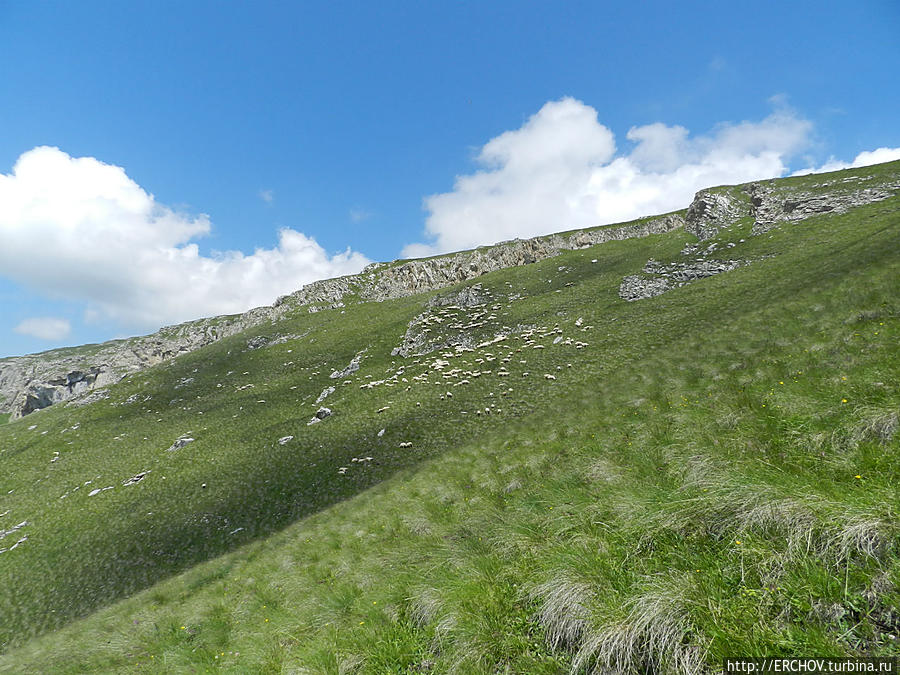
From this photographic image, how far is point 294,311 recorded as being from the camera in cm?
9975

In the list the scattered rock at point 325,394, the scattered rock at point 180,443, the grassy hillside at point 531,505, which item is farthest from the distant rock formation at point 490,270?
the scattered rock at point 325,394

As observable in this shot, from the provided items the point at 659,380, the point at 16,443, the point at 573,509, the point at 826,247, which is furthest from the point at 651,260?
the point at 16,443

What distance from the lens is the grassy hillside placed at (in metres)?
4.18

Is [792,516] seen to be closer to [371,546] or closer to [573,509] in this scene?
[573,509]

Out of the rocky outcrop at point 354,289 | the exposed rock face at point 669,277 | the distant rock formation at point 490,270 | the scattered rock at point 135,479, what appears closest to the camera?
the scattered rock at point 135,479

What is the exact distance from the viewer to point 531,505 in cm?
942

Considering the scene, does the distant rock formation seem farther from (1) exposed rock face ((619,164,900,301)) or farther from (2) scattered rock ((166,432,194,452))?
(2) scattered rock ((166,432,194,452))

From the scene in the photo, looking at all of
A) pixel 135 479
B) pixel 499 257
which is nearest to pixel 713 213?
pixel 499 257

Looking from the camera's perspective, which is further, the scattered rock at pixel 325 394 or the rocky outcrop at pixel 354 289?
the rocky outcrop at pixel 354 289

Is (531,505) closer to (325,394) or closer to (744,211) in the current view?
(325,394)

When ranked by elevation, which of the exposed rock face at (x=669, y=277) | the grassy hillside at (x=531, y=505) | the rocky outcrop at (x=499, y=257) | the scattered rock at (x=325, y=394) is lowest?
the grassy hillside at (x=531, y=505)

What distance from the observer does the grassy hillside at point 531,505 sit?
13.7ft

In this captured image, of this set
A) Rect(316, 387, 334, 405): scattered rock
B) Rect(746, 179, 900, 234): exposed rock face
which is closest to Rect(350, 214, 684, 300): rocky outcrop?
Rect(746, 179, 900, 234): exposed rock face

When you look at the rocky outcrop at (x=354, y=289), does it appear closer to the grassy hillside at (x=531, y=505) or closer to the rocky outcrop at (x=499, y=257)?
the rocky outcrop at (x=499, y=257)
